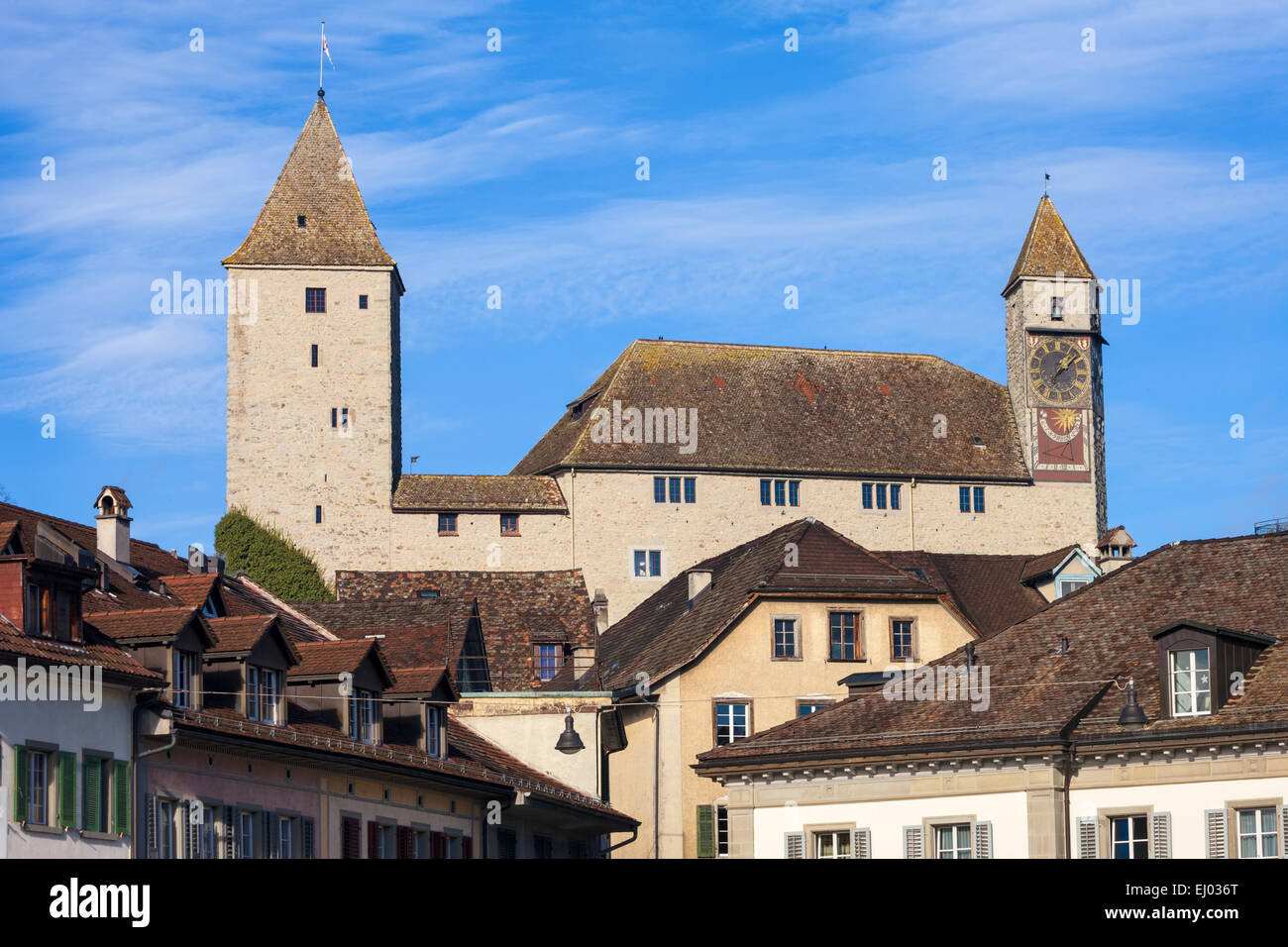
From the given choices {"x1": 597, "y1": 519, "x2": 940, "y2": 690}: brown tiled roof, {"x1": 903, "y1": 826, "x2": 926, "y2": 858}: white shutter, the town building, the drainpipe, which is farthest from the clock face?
the drainpipe

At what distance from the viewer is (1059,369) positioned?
89.8m

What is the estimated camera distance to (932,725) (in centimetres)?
3459

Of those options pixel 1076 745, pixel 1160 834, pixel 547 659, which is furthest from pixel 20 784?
pixel 547 659

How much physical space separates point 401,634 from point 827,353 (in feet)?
157

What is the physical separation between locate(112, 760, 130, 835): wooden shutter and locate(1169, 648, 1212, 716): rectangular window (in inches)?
595

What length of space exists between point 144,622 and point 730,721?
2144cm

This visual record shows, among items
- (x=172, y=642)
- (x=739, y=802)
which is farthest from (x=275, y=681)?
(x=739, y=802)

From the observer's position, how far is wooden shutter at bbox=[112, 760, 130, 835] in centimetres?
2783

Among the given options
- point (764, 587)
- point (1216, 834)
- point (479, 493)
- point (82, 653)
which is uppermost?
point (479, 493)

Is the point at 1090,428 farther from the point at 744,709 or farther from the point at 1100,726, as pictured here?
the point at 1100,726

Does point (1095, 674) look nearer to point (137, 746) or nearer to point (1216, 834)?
point (1216, 834)

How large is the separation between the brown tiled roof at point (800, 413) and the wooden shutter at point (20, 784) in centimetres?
5773
